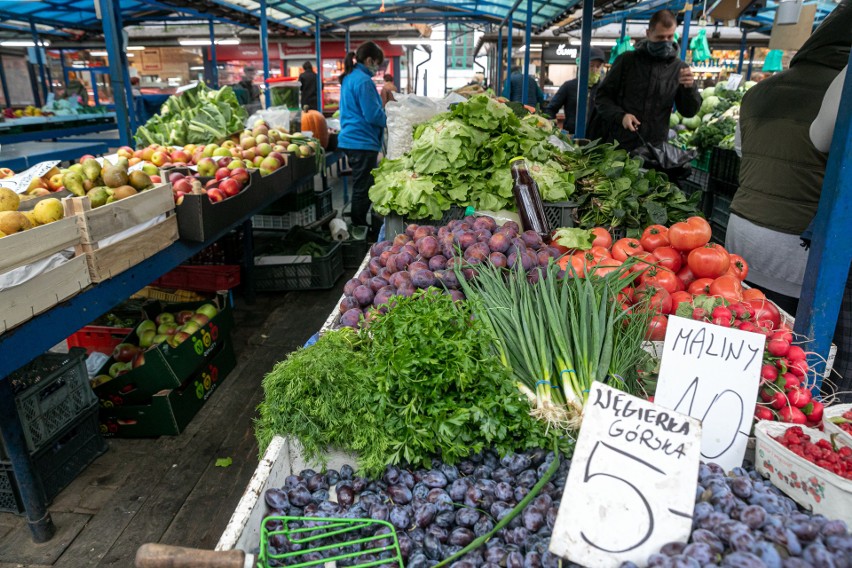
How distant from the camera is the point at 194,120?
17.0 feet

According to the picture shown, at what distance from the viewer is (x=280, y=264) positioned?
16.9ft

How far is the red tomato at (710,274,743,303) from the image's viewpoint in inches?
73.5

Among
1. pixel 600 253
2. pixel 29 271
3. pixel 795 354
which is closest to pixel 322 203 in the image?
pixel 29 271

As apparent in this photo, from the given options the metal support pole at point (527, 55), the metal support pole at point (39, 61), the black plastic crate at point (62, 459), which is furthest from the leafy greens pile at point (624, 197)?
the metal support pole at point (39, 61)

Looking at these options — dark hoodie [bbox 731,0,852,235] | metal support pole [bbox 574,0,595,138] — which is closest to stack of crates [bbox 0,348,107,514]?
dark hoodie [bbox 731,0,852,235]

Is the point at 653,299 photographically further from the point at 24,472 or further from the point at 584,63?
the point at 584,63

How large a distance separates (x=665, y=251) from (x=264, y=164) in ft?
11.2

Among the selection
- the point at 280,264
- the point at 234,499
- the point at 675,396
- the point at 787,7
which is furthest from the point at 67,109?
Result: the point at 675,396

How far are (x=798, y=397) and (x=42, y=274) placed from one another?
8.17 ft

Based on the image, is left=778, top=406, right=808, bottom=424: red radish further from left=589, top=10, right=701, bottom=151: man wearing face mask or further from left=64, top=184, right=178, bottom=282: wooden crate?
left=589, top=10, right=701, bottom=151: man wearing face mask

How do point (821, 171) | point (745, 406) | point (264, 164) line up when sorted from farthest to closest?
1. point (264, 164)
2. point (821, 171)
3. point (745, 406)

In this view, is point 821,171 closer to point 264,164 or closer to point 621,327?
point 621,327

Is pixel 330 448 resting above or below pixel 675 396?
below

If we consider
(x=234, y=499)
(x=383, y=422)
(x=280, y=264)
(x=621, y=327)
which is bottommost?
(x=234, y=499)
